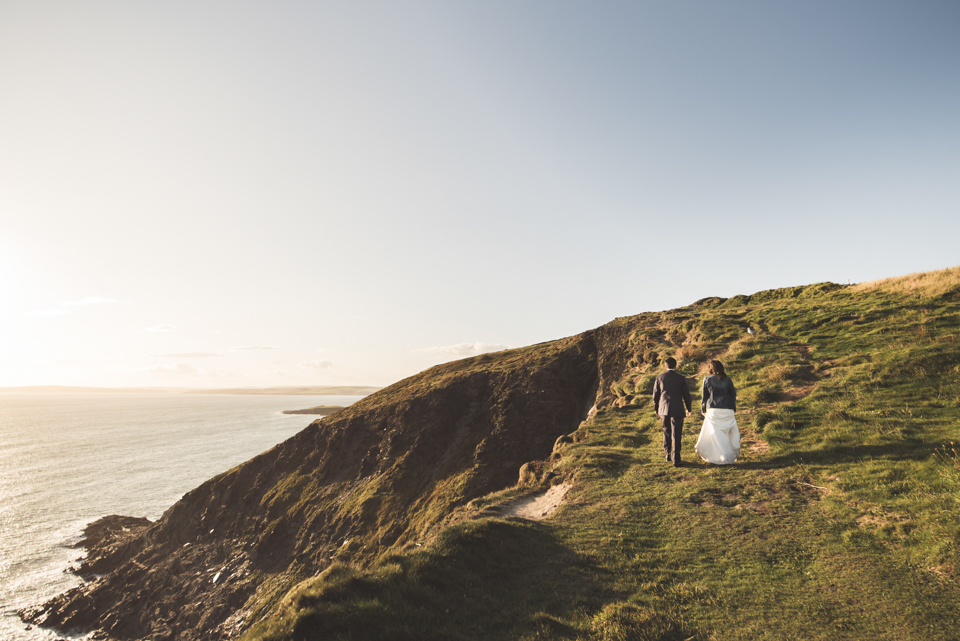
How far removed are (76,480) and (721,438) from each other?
120 meters

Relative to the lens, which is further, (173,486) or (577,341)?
(173,486)

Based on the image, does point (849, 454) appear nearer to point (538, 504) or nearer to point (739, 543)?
point (739, 543)

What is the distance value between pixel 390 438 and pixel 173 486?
62.0m

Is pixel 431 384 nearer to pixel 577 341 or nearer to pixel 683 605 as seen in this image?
pixel 577 341

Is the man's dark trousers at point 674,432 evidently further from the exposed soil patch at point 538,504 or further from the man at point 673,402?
the exposed soil patch at point 538,504

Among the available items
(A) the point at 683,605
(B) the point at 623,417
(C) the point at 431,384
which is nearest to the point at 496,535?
(A) the point at 683,605

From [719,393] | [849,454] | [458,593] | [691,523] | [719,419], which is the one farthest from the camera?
[719,419]

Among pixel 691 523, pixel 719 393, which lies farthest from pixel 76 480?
pixel 719 393

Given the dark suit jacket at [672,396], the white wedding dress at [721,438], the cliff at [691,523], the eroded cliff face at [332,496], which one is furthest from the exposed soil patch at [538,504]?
the eroded cliff face at [332,496]

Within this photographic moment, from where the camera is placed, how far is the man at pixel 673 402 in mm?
13344

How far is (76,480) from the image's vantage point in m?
85.4

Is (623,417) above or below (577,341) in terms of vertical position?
below

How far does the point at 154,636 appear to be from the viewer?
34.8 meters

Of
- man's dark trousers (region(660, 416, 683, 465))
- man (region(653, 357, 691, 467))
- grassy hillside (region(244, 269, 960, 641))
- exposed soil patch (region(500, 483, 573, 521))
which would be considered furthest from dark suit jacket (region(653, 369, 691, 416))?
exposed soil patch (region(500, 483, 573, 521))
